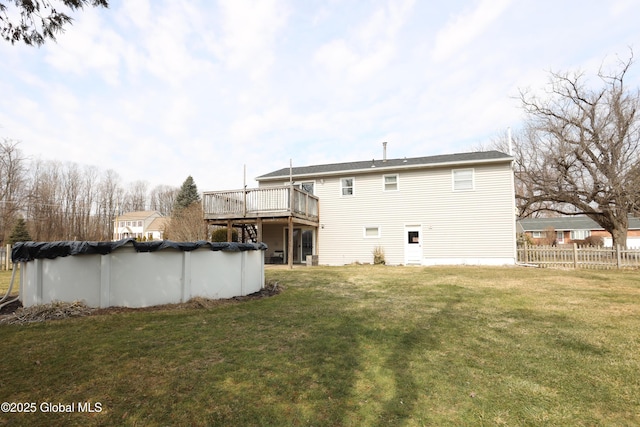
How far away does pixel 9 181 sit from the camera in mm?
27172

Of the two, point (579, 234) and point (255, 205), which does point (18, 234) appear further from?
point (579, 234)

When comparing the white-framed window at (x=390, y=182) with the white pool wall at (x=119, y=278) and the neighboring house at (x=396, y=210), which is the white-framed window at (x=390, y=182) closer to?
the neighboring house at (x=396, y=210)

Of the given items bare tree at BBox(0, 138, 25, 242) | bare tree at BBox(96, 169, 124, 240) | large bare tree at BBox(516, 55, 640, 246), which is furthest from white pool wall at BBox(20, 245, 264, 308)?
bare tree at BBox(96, 169, 124, 240)

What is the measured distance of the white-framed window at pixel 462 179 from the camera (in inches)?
593

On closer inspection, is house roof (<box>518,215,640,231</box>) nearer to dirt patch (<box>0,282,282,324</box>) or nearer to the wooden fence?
the wooden fence

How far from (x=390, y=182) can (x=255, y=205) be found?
6971 mm

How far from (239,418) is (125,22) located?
332 inches

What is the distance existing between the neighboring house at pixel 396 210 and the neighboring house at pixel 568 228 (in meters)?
27.1

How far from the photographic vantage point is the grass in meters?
2.46

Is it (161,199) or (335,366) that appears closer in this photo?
(335,366)

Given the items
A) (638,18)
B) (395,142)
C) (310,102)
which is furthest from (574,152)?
(310,102)

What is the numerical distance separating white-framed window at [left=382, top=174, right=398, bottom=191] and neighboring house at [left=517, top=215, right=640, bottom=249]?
93.9 ft

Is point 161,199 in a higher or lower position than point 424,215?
higher

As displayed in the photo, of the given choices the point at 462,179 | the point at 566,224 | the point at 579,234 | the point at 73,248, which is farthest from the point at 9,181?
the point at 579,234
